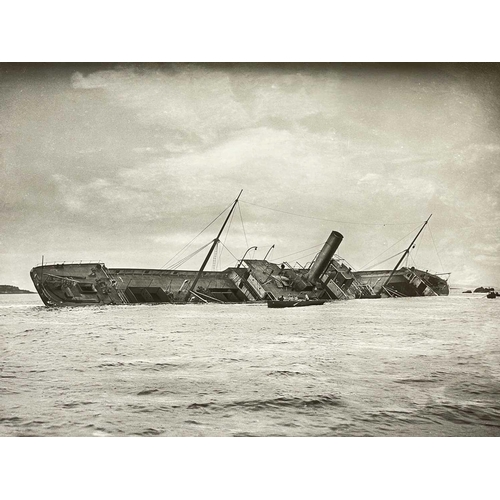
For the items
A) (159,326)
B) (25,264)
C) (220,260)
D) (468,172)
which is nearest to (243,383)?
(159,326)

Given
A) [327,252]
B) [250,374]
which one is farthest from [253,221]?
[250,374]

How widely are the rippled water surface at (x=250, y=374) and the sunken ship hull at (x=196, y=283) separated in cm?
24

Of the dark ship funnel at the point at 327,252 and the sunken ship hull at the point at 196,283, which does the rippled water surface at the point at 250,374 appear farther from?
the dark ship funnel at the point at 327,252

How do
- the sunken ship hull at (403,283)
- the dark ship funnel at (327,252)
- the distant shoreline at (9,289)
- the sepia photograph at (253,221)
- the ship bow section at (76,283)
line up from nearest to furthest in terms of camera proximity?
the sepia photograph at (253,221), the distant shoreline at (9,289), the ship bow section at (76,283), the dark ship funnel at (327,252), the sunken ship hull at (403,283)

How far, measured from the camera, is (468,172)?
220 inches

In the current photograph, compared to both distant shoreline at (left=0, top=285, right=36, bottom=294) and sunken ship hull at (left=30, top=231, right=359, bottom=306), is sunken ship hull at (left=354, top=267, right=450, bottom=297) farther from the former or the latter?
distant shoreline at (left=0, top=285, right=36, bottom=294)

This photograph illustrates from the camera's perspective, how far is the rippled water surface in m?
4.91

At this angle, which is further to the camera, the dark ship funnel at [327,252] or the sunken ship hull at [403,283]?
the sunken ship hull at [403,283]

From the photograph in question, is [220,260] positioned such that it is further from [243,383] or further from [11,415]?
[11,415]

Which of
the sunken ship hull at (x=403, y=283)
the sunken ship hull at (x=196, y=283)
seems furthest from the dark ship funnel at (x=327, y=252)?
the sunken ship hull at (x=403, y=283)

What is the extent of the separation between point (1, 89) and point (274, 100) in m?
2.93

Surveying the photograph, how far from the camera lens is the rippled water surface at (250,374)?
193 inches

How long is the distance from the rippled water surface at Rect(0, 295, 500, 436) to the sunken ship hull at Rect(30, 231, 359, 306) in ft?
0.80

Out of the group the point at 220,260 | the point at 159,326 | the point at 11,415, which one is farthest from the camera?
the point at 220,260
